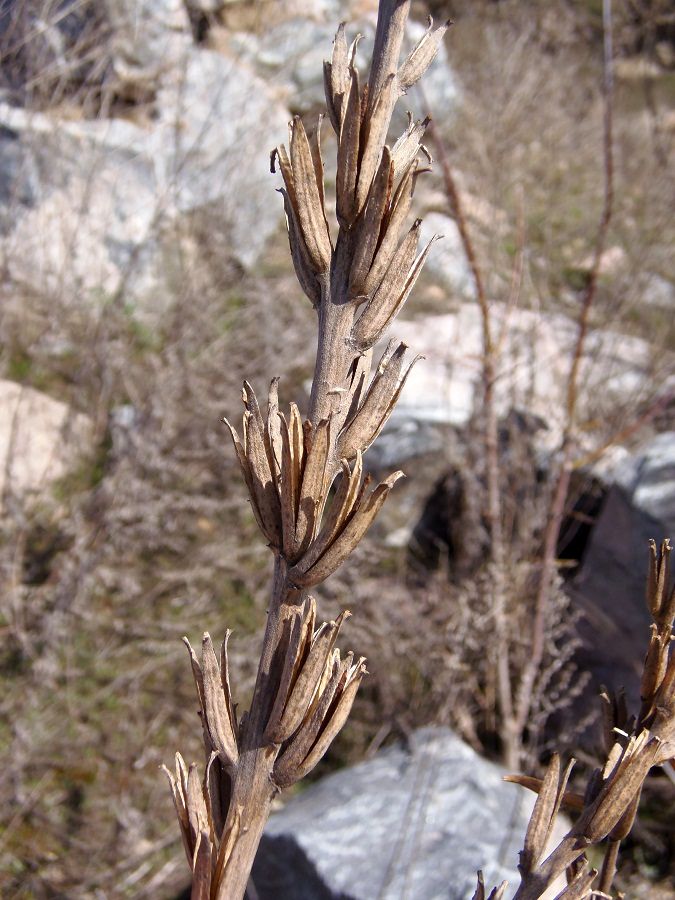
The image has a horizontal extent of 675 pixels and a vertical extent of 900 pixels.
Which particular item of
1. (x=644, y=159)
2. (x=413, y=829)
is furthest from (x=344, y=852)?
(x=644, y=159)

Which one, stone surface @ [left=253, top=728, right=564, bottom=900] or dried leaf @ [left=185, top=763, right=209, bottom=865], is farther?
stone surface @ [left=253, top=728, right=564, bottom=900]

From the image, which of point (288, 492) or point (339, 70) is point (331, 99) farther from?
point (288, 492)

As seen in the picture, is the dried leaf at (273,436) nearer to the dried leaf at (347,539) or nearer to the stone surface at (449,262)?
the dried leaf at (347,539)

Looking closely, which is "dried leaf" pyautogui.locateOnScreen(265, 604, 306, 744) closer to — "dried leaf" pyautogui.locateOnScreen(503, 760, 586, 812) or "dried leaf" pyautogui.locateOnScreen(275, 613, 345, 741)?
"dried leaf" pyautogui.locateOnScreen(275, 613, 345, 741)

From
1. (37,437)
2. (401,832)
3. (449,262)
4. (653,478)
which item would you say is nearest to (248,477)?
(401,832)

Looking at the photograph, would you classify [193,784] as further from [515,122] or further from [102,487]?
[515,122]

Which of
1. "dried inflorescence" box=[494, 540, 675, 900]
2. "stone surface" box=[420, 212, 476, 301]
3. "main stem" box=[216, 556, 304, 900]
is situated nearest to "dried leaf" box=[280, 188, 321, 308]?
"main stem" box=[216, 556, 304, 900]
